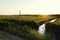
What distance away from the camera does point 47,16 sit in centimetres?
264

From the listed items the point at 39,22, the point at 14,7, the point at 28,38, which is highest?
the point at 14,7

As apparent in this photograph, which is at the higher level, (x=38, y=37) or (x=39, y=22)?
(x=39, y=22)

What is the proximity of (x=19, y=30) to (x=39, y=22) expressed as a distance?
0.31 m

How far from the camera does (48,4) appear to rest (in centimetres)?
265

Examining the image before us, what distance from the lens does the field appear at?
98.6 inches

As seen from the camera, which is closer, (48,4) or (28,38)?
(28,38)

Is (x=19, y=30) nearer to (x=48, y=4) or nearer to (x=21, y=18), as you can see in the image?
(x=21, y=18)

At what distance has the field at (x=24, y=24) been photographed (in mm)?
2504

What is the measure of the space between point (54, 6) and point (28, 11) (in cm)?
38

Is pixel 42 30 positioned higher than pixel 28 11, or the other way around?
pixel 28 11

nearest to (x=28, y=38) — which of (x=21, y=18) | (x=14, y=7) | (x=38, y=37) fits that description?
(x=38, y=37)

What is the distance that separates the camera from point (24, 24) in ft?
8.45

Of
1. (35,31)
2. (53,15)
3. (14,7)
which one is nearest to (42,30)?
(35,31)

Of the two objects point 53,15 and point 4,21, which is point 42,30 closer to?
point 53,15
